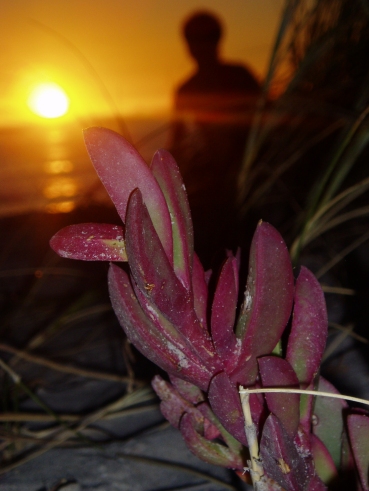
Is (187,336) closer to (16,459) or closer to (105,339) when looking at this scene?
(16,459)

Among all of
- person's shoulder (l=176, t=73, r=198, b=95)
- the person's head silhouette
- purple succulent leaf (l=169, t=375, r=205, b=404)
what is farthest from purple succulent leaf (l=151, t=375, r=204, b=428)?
the person's head silhouette

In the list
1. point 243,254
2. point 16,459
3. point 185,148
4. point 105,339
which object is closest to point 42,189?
point 185,148

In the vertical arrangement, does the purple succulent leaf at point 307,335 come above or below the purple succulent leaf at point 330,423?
above

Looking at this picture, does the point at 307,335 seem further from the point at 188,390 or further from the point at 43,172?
the point at 43,172

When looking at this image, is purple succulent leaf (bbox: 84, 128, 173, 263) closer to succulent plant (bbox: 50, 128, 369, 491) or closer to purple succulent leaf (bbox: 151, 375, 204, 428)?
succulent plant (bbox: 50, 128, 369, 491)

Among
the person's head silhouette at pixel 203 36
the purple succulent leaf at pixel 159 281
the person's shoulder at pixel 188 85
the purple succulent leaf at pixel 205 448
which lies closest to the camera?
the purple succulent leaf at pixel 159 281

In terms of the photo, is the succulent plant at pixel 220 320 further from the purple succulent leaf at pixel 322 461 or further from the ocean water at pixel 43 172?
the ocean water at pixel 43 172

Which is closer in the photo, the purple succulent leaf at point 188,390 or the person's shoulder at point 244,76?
the purple succulent leaf at point 188,390

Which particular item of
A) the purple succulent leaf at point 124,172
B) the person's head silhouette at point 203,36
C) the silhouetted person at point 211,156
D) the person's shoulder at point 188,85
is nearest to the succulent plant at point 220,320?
the purple succulent leaf at point 124,172
